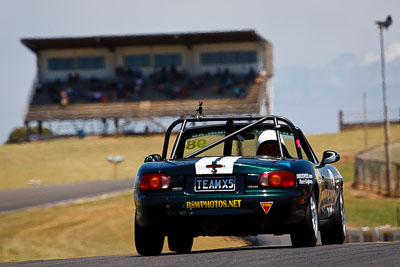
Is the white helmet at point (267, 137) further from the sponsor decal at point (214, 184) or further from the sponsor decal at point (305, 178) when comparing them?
the sponsor decal at point (214, 184)

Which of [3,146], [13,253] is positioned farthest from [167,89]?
[13,253]

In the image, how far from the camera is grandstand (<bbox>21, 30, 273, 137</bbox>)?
229ft

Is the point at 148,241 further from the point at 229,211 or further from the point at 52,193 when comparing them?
the point at 52,193

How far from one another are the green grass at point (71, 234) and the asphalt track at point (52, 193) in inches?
106

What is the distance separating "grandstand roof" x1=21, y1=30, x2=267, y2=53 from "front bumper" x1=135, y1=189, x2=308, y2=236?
64174mm

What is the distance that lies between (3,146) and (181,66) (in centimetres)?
1847

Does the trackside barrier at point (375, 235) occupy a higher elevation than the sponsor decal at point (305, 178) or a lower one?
lower

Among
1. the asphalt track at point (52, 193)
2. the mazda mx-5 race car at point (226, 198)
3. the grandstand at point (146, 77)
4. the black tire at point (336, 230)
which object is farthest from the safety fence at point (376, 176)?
the grandstand at point (146, 77)

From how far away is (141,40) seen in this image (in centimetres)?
7625

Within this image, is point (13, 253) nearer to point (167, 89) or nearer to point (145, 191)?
point (145, 191)

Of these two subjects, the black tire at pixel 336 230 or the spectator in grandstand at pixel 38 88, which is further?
the spectator in grandstand at pixel 38 88

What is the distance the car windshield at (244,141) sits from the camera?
10.0 m

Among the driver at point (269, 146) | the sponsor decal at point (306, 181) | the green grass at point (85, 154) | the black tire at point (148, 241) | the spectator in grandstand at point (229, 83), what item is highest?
the driver at point (269, 146)

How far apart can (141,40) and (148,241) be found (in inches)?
2658
